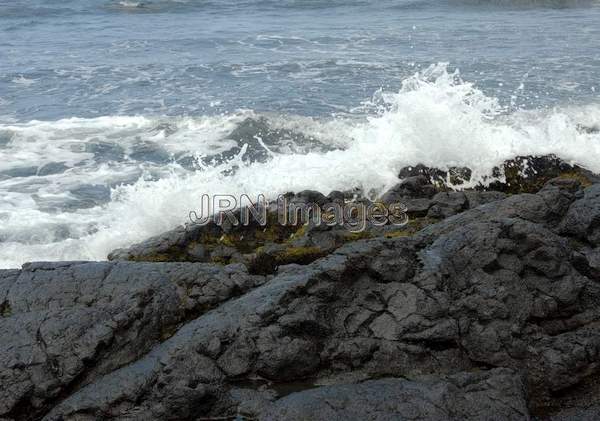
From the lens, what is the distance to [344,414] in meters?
3.83

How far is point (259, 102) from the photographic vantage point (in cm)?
1519

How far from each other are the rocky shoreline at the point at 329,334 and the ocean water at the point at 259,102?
359 cm

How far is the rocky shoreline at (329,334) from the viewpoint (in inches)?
159

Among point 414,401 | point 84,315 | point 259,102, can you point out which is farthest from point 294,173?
point 259,102

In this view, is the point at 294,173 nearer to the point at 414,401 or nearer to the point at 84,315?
the point at 84,315

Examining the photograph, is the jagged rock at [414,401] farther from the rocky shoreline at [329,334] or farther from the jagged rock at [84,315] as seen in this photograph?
the jagged rock at [84,315]

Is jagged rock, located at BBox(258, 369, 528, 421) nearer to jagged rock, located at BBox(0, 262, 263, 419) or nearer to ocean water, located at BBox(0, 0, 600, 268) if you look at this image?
jagged rock, located at BBox(0, 262, 263, 419)

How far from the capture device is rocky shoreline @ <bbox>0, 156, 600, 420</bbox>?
4031 mm

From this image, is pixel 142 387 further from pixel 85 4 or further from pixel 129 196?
pixel 85 4

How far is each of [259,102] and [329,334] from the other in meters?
11.2

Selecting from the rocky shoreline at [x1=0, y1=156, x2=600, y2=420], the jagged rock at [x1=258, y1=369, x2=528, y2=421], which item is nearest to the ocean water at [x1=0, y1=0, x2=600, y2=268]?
the rocky shoreline at [x1=0, y1=156, x2=600, y2=420]

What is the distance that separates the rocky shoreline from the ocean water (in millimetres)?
3585

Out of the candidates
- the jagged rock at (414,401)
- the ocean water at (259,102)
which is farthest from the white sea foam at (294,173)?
the jagged rock at (414,401)

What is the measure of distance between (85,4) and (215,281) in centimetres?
2999
